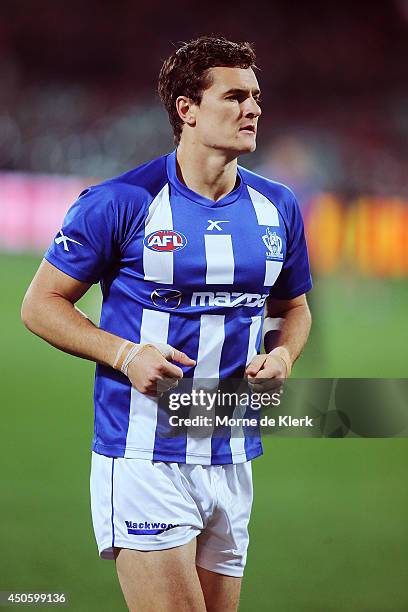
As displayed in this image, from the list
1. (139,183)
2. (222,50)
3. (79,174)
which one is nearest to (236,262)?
(139,183)

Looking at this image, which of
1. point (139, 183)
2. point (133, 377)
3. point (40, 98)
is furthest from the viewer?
point (40, 98)

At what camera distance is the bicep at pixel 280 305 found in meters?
2.15

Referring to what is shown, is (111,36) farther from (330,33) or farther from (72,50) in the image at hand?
(330,33)

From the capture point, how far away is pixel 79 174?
2594 mm

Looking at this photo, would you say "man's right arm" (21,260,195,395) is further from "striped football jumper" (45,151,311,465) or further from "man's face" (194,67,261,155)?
"man's face" (194,67,261,155)

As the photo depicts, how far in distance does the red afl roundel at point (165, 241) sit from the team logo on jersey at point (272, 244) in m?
0.20

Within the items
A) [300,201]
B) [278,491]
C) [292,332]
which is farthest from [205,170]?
[278,491]

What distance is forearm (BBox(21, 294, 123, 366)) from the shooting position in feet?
6.15

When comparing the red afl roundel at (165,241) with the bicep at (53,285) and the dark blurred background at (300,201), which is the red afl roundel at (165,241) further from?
the dark blurred background at (300,201)

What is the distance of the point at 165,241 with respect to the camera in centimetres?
193

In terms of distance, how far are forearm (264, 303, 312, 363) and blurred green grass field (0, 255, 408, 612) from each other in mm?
422

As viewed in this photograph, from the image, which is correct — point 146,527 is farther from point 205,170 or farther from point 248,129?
point 248,129

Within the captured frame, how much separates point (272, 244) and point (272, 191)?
16cm

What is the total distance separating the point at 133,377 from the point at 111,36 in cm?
125
